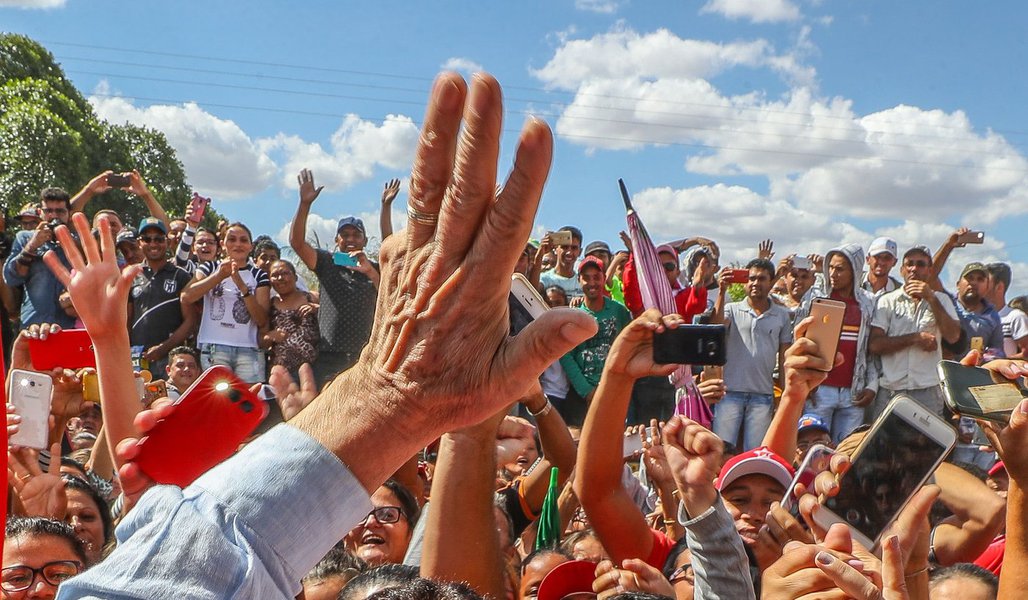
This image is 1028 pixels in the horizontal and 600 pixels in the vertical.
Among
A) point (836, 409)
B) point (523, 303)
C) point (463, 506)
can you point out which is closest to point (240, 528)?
point (463, 506)

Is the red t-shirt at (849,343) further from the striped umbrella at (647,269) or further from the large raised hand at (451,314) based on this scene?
the large raised hand at (451,314)

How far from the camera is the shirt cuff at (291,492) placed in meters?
1.08

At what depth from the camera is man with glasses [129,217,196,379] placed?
8438 millimetres

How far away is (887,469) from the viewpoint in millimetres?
2535

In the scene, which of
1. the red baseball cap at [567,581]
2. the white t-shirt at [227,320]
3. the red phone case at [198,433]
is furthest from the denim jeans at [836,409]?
the red phone case at [198,433]

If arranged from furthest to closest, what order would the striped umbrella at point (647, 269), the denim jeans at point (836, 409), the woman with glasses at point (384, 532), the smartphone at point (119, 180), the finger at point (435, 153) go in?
the smartphone at point (119, 180) → the denim jeans at point (836, 409) → the striped umbrella at point (647, 269) → the woman with glasses at point (384, 532) → the finger at point (435, 153)

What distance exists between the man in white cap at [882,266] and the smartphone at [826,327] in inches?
198

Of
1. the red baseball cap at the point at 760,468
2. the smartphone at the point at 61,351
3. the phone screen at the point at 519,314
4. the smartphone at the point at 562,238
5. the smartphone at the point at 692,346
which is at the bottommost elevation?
the red baseball cap at the point at 760,468

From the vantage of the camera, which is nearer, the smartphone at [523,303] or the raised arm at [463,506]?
the raised arm at [463,506]

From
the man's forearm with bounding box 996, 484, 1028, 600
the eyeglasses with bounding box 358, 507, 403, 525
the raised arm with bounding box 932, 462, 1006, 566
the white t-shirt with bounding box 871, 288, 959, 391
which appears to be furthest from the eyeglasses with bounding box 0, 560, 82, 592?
the white t-shirt with bounding box 871, 288, 959, 391

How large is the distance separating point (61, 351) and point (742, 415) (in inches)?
210

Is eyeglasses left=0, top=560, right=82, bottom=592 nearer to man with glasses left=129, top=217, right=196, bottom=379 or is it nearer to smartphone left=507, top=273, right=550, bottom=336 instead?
smartphone left=507, top=273, right=550, bottom=336

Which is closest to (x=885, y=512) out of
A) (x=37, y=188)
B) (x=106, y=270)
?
(x=106, y=270)

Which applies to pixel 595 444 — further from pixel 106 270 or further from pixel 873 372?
pixel 873 372
